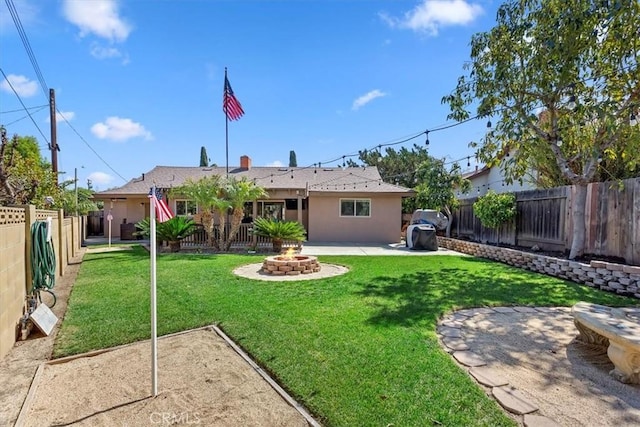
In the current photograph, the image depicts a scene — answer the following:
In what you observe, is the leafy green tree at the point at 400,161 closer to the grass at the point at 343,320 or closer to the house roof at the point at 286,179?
the house roof at the point at 286,179

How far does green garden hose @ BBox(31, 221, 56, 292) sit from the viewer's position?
4.91 metres

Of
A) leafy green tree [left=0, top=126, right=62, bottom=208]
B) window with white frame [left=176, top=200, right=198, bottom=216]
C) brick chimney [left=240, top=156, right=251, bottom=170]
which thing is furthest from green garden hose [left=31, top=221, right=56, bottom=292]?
brick chimney [left=240, top=156, right=251, bottom=170]

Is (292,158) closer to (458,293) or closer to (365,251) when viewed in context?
(365,251)

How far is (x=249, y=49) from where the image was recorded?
→ 11.3 m

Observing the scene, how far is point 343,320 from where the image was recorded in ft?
14.9

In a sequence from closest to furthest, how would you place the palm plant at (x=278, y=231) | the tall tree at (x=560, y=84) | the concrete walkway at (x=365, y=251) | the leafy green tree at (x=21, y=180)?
the tall tree at (x=560, y=84)
the leafy green tree at (x=21, y=180)
the concrete walkway at (x=365, y=251)
the palm plant at (x=278, y=231)

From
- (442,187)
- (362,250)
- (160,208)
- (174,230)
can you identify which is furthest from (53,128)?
(442,187)

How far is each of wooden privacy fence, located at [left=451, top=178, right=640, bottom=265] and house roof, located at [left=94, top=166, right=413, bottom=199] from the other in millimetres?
6130

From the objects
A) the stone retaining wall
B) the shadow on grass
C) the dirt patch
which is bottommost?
the dirt patch

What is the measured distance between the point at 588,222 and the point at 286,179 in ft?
44.2

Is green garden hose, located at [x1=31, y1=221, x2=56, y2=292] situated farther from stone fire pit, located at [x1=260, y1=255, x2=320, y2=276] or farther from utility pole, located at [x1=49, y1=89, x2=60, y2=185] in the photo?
utility pole, located at [x1=49, y1=89, x2=60, y2=185]

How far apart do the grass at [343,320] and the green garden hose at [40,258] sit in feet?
1.97

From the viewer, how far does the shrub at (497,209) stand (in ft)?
34.6

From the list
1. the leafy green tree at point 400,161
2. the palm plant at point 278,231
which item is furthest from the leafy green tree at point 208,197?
the leafy green tree at point 400,161
